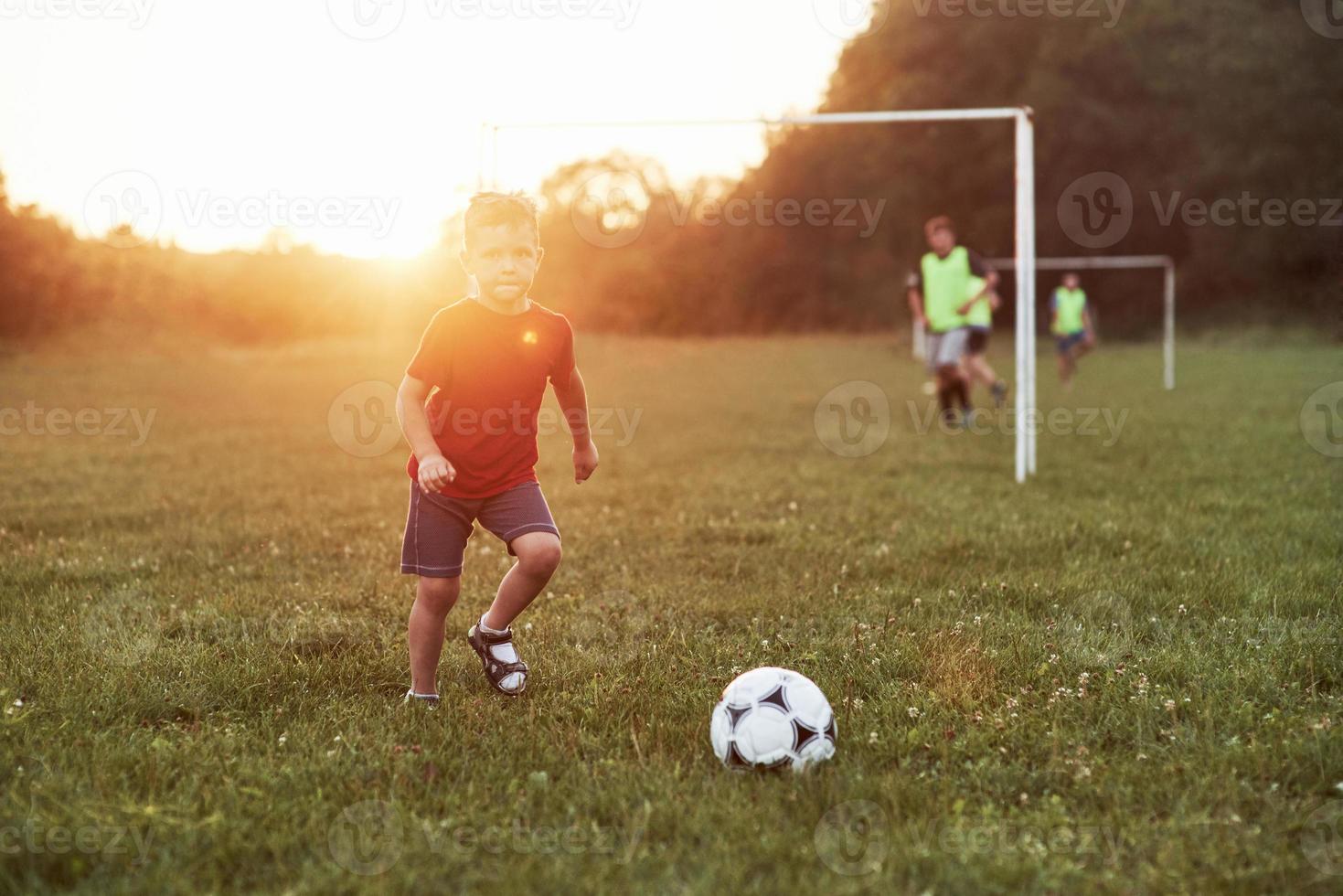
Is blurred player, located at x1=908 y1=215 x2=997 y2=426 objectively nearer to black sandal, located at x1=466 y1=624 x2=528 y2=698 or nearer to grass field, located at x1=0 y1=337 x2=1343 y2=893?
grass field, located at x1=0 y1=337 x2=1343 y2=893

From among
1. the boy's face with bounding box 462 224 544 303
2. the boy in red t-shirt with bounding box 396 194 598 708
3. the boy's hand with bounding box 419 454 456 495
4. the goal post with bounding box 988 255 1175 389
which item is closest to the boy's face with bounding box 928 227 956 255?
the goal post with bounding box 988 255 1175 389

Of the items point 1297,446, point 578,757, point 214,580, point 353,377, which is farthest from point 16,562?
point 353,377

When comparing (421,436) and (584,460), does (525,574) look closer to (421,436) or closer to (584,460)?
(584,460)

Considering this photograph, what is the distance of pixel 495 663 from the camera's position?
4.05 meters

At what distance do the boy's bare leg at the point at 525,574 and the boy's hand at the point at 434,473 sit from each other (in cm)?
41

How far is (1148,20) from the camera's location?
37406 mm

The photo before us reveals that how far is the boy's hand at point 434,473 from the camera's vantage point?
3572 mm

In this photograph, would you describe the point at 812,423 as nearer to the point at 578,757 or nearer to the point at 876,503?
the point at 876,503

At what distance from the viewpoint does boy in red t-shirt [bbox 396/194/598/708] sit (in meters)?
3.74

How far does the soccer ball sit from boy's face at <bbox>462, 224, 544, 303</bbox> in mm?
1571

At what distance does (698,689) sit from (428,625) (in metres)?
1.02

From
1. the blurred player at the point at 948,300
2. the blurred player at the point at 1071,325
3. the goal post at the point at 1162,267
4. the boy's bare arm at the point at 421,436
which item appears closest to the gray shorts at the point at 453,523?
the boy's bare arm at the point at 421,436

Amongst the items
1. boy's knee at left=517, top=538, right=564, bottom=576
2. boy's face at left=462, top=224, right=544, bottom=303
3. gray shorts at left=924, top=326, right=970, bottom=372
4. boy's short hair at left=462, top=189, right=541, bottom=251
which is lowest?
boy's knee at left=517, top=538, right=564, bottom=576

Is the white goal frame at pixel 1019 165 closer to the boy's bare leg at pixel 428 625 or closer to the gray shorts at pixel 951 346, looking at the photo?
the gray shorts at pixel 951 346
